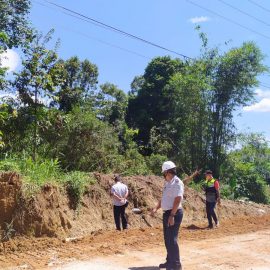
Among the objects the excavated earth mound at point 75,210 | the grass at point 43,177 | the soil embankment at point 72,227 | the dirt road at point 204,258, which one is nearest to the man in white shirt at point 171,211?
the dirt road at point 204,258

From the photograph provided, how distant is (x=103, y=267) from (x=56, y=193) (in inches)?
146

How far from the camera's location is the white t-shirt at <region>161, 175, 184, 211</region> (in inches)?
325

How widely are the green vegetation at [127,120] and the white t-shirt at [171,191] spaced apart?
14.1 ft

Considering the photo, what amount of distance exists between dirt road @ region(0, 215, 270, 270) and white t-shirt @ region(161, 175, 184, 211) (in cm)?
146

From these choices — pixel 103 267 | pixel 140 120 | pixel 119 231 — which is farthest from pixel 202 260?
pixel 140 120

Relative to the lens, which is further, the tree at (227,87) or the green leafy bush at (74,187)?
the tree at (227,87)

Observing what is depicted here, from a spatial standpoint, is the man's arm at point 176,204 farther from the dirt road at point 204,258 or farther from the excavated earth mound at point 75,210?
the excavated earth mound at point 75,210

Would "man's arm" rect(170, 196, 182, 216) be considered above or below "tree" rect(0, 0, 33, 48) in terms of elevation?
below

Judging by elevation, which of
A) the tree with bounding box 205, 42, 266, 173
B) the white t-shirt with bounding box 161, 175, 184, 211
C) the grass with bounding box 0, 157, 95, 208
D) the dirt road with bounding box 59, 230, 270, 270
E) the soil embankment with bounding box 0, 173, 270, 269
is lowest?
the dirt road with bounding box 59, 230, 270, 270

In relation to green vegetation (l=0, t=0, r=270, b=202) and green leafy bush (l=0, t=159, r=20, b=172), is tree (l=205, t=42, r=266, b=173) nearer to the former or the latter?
green vegetation (l=0, t=0, r=270, b=202)

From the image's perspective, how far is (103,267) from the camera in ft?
28.8

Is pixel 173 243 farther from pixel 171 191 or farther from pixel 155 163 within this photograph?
pixel 155 163

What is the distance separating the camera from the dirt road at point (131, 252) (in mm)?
9047

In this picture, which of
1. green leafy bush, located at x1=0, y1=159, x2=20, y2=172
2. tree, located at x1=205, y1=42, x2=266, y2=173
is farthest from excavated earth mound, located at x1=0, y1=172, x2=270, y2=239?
tree, located at x1=205, y1=42, x2=266, y2=173
